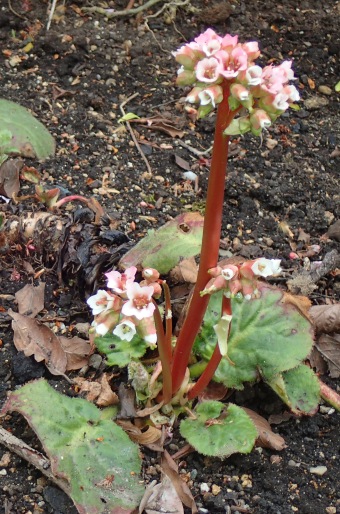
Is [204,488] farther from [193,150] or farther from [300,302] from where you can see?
[193,150]

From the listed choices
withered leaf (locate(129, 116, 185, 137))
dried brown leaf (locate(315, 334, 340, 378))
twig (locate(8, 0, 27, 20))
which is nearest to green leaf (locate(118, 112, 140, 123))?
withered leaf (locate(129, 116, 185, 137))

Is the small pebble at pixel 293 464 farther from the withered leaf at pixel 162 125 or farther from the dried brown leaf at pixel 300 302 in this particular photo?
the withered leaf at pixel 162 125

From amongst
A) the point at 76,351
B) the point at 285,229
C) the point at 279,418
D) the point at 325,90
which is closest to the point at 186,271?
the point at 76,351

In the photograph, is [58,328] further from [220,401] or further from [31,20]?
[31,20]

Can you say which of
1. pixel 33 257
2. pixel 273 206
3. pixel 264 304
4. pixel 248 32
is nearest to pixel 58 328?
pixel 33 257

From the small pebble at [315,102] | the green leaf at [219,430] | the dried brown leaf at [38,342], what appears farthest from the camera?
the small pebble at [315,102]

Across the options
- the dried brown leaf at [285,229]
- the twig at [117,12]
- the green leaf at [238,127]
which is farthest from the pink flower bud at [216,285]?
the twig at [117,12]
